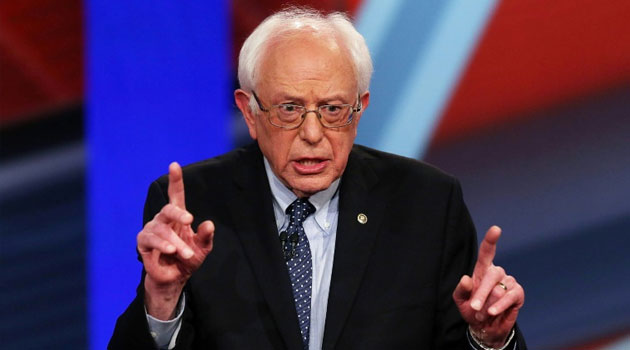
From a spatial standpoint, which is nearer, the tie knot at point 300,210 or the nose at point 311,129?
the nose at point 311,129

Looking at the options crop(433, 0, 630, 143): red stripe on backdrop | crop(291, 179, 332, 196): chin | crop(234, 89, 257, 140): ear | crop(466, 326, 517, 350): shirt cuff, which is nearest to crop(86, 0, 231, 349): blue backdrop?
crop(234, 89, 257, 140): ear

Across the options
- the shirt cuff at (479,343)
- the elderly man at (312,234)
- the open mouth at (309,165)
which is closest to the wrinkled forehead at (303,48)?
the elderly man at (312,234)

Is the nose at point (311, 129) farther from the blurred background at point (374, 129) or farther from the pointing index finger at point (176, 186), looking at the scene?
the blurred background at point (374, 129)

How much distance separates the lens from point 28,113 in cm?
303

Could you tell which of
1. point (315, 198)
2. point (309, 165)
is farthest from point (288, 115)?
point (315, 198)

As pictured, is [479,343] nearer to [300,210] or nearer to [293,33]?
[300,210]

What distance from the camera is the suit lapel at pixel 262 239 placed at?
6.63 feet

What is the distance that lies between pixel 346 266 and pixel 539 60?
4.00ft

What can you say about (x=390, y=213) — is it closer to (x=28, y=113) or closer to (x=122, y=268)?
(x=122, y=268)

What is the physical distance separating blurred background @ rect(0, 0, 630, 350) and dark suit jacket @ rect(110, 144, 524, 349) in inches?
26.6

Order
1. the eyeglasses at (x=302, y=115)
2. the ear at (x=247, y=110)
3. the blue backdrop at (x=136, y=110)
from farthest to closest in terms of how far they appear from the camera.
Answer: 1. the blue backdrop at (x=136, y=110)
2. the ear at (x=247, y=110)
3. the eyeglasses at (x=302, y=115)

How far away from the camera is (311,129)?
210 cm

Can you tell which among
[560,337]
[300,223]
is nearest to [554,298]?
[560,337]

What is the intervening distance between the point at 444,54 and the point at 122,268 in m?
1.35
